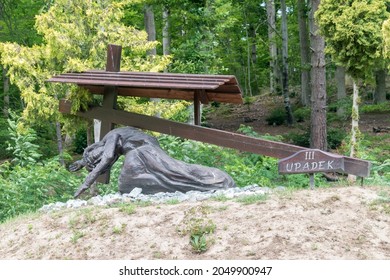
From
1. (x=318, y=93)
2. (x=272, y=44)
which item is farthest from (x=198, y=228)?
(x=272, y=44)

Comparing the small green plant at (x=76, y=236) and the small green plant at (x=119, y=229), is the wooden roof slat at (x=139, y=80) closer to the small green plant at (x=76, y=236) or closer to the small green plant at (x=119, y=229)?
the small green plant at (x=119, y=229)

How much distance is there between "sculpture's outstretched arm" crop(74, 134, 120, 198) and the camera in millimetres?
9049

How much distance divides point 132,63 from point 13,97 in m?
12.0

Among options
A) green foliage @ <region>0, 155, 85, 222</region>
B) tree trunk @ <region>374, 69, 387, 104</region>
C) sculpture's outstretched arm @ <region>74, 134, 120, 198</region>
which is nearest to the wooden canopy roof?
sculpture's outstretched arm @ <region>74, 134, 120, 198</region>

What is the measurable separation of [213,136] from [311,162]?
60.4 inches

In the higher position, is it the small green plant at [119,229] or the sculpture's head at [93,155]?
the sculpture's head at [93,155]

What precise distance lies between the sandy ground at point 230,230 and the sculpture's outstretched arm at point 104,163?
0.56 m

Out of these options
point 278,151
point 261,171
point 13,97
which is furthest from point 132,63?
point 13,97

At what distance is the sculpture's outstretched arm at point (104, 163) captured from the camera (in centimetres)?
905

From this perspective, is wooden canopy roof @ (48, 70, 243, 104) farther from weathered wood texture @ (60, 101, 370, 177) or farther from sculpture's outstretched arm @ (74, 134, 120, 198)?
sculpture's outstretched arm @ (74, 134, 120, 198)

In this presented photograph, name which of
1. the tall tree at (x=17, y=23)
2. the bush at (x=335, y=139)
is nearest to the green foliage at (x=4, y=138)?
the tall tree at (x=17, y=23)

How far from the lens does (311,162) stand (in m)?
8.40
